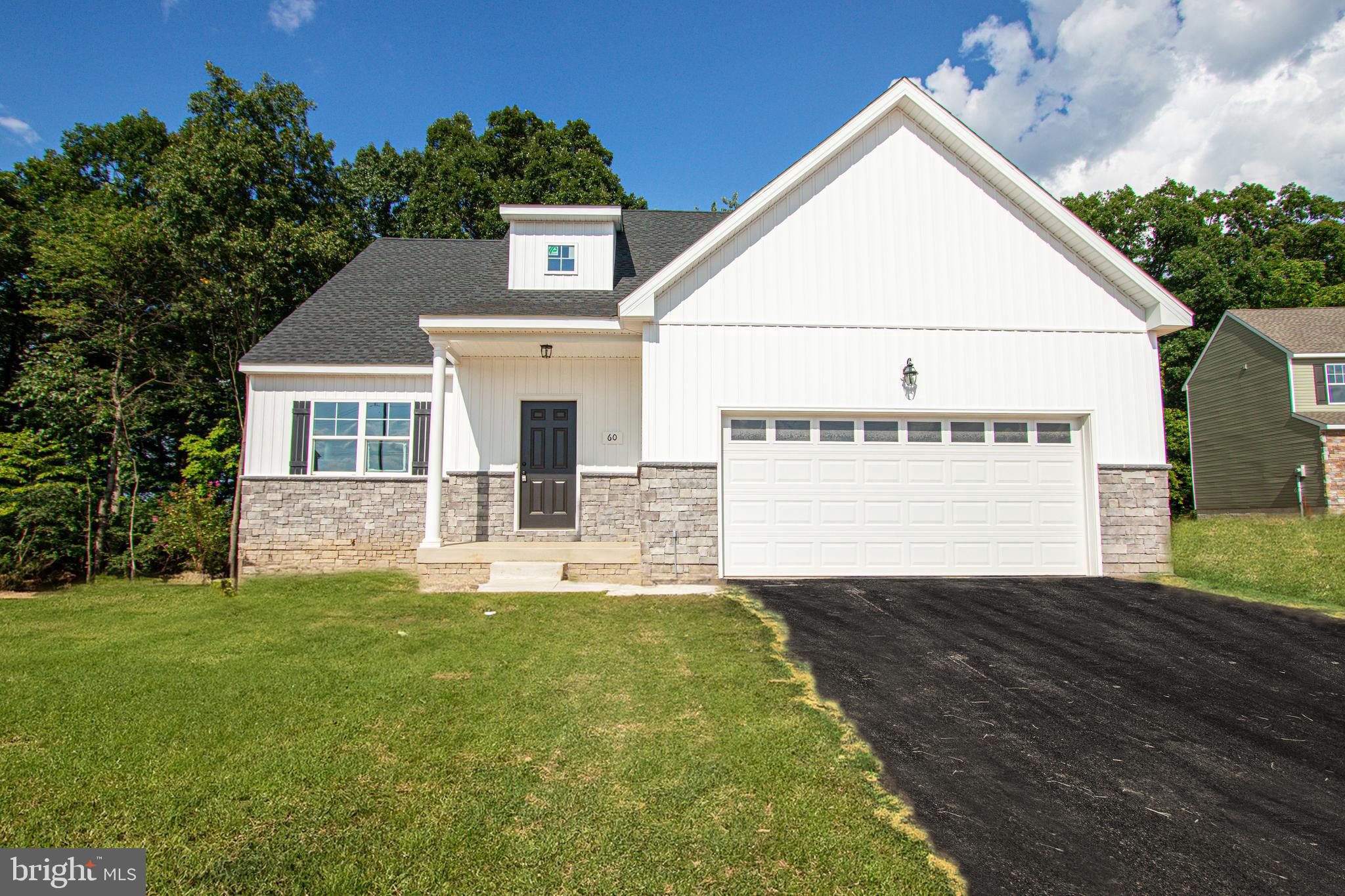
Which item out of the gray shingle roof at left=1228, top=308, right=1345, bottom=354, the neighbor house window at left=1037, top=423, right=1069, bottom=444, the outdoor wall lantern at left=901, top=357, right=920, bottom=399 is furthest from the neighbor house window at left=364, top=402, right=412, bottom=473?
the gray shingle roof at left=1228, top=308, right=1345, bottom=354

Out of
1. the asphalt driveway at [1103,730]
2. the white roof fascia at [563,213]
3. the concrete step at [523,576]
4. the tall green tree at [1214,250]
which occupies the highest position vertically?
the tall green tree at [1214,250]

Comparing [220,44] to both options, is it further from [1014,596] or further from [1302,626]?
[1302,626]

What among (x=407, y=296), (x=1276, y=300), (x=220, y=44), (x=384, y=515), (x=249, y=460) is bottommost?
(x=384, y=515)

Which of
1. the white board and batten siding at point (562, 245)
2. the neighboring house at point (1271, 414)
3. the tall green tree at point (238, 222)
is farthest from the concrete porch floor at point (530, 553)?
the neighboring house at point (1271, 414)

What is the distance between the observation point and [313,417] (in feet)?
40.5

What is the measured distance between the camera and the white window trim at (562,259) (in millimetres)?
12328

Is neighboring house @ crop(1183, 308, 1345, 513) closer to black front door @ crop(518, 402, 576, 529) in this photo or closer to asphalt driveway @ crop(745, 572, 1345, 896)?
asphalt driveway @ crop(745, 572, 1345, 896)

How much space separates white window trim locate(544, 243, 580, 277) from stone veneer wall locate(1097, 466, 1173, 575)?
362 inches

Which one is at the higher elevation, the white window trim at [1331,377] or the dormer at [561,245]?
the dormer at [561,245]

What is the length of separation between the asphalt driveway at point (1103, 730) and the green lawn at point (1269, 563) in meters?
1.03

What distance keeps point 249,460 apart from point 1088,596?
13729 millimetres

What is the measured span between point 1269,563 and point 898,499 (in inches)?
225

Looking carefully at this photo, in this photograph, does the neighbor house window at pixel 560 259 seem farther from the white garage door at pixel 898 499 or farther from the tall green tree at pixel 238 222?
the tall green tree at pixel 238 222

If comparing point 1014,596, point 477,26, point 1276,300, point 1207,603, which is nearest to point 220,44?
point 477,26
